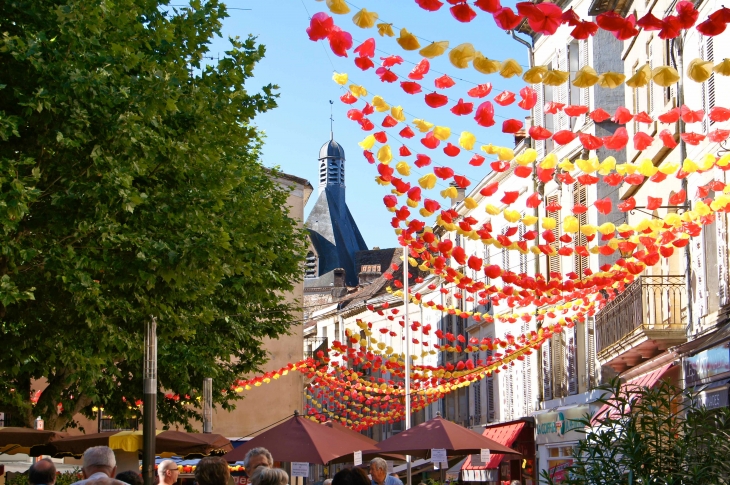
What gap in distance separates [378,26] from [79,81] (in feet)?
17.4

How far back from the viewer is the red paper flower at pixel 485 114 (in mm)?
9992

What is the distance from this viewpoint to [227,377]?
78.5 feet

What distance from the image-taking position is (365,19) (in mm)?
7668

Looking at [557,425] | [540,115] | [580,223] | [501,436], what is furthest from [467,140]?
[501,436]

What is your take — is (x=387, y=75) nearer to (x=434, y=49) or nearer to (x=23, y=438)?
(x=434, y=49)

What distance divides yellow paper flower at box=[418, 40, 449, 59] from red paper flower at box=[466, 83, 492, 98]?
2509mm

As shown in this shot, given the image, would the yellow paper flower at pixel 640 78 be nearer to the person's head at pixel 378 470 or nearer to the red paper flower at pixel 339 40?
the red paper flower at pixel 339 40

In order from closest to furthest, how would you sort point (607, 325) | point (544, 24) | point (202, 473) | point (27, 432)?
point (544, 24) < point (202, 473) < point (27, 432) < point (607, 325)

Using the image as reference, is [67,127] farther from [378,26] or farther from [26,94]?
[378,26]

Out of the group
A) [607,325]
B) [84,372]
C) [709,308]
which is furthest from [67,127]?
[607,325]

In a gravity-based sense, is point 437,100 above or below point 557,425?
above

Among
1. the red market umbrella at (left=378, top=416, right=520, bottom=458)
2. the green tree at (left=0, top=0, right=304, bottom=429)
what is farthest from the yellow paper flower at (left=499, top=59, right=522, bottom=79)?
the red market umbrella at (left=378, top=416, right=520, bottom=458)

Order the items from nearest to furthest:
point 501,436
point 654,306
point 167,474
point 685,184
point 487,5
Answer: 1. point 487,5
2. point 167,474
3. point 685,184
4. point 654,306
5. point 501,436

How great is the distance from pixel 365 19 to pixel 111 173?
5.43 m
